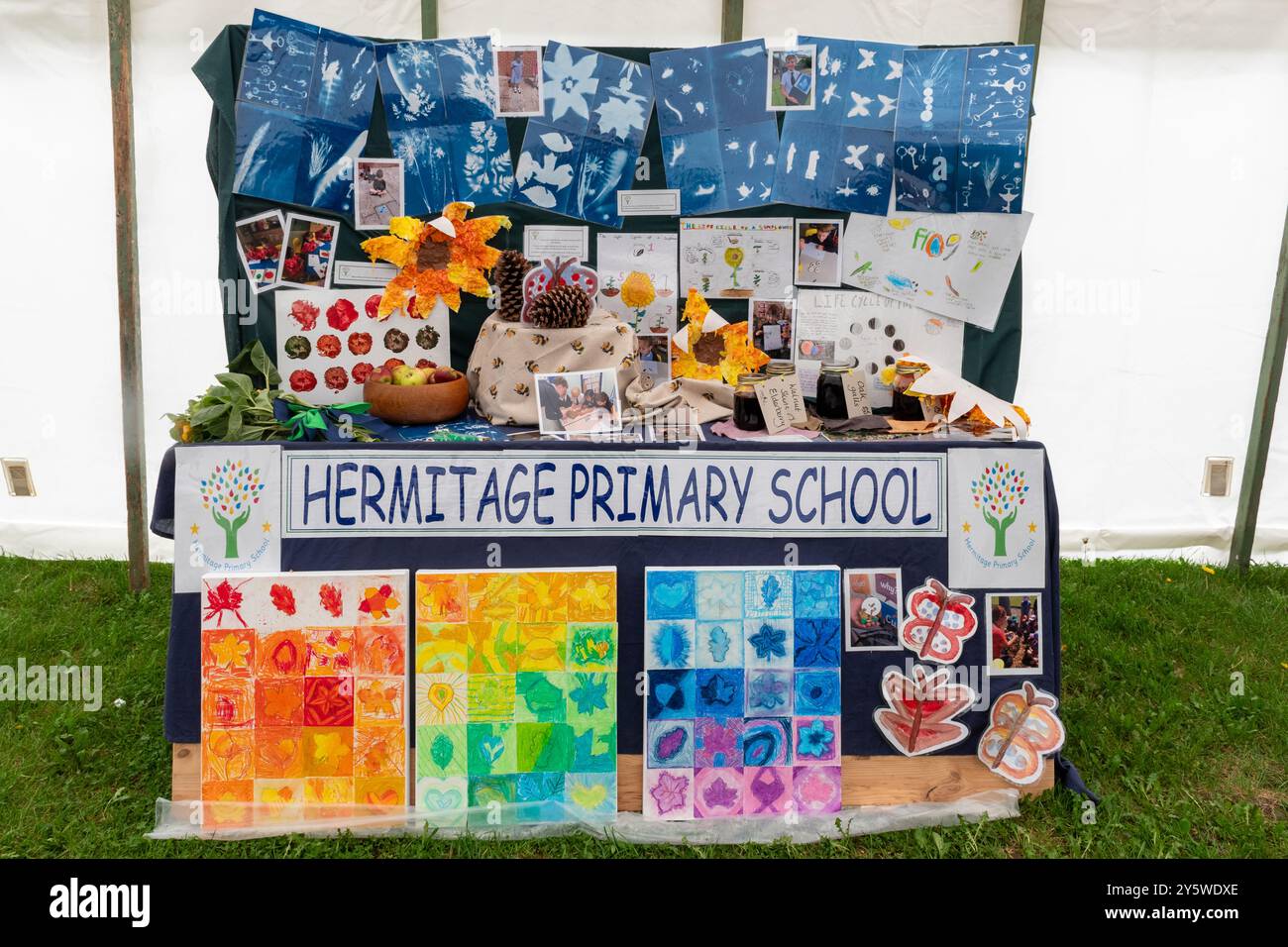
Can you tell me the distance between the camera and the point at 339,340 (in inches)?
131

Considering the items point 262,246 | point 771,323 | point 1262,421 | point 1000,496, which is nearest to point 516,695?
point 1000,496

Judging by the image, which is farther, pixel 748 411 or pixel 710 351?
pixel 710 351

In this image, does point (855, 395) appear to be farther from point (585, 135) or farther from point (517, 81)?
point (517, 81)

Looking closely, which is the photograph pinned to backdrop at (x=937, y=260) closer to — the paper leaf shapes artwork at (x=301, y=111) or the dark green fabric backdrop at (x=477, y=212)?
the dark green fabric backdrop at (x=477, y=212)

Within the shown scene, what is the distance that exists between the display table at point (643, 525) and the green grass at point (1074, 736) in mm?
203

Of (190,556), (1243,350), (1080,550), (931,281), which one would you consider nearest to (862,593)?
(931,281)

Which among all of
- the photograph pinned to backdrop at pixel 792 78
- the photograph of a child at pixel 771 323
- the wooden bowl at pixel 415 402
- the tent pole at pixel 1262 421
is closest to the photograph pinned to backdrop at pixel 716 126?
the photograph pinned to backdrop at pixel 792 78

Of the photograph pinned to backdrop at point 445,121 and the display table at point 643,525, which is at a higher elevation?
the photograph pinned to backdrop at point 445,121

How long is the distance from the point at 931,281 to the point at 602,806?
1.96m

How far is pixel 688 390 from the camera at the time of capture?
322cm

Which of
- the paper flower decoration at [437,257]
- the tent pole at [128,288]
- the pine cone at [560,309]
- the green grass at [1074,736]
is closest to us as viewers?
the green grass at [1074,736]

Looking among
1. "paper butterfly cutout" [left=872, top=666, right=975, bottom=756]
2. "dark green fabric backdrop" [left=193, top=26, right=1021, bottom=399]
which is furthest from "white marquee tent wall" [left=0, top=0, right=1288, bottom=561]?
"paper butterfly cutout" [left=872, top=666, right=975, bottom=756]

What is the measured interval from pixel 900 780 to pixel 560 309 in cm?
166

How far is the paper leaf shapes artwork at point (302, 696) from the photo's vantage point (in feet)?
8.57
